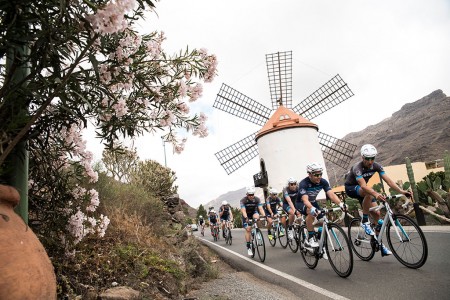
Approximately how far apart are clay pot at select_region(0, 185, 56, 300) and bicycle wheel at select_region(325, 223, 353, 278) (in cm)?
454

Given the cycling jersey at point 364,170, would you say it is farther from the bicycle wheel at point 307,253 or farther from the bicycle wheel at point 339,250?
the bicycle wheel at point 307,253

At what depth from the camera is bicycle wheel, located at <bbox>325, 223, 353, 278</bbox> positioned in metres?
5.35

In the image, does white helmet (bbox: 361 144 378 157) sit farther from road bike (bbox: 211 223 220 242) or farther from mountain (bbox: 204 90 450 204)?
mountain (bbox: 204 90 450 204)

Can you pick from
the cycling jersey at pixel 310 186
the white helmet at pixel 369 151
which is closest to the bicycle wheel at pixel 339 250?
the cycling jersey at pixel 310 186

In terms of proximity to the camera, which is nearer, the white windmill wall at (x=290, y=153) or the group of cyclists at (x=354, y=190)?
the group of cyclists at (x=354, y=190)

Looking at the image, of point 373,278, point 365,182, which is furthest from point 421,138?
point 373,278

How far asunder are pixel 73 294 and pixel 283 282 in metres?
3.70

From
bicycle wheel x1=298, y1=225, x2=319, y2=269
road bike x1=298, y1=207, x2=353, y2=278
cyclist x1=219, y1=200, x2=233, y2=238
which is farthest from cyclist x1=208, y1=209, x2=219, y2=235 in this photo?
road bike x1=298, y1=207, x2=353, y2=278

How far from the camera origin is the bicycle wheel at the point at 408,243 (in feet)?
16.8

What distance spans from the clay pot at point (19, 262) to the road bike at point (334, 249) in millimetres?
4491

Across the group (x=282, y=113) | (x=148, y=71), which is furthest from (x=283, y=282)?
(x=282, y=113)

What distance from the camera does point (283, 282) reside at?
5.82 m

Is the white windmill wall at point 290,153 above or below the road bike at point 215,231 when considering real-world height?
above

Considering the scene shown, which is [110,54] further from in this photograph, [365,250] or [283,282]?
[365,250]
